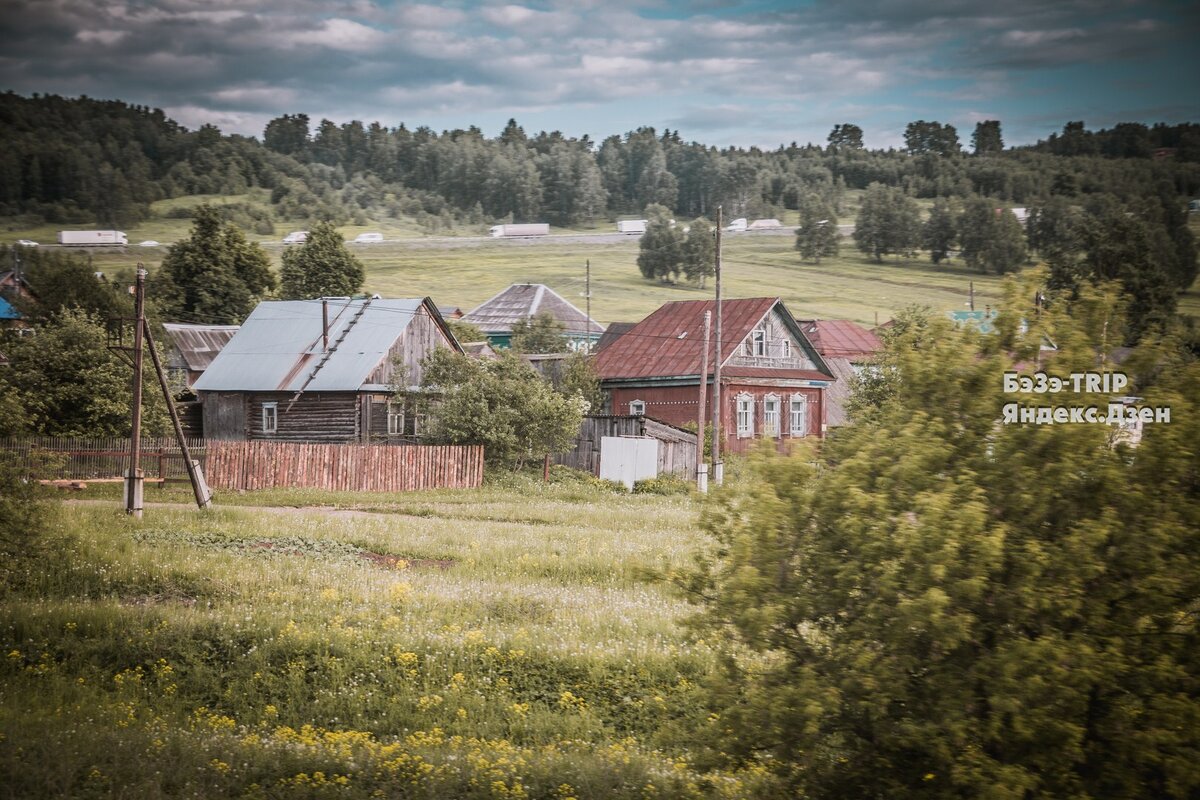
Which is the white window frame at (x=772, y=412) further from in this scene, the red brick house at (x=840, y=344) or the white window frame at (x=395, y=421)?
the white window frame at (x=395, y=421)

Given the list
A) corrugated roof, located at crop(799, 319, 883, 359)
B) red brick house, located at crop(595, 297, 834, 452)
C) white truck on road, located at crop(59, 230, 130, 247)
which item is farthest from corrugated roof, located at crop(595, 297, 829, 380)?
white truck on road, located at crop(59, 230, 130, 247)

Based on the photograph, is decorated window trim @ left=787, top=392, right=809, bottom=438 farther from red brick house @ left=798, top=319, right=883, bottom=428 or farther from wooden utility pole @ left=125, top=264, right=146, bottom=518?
wooden utility pole @ left=125, top=264, right=146, bottom=518

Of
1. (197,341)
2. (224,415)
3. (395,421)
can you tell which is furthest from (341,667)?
(197,341)

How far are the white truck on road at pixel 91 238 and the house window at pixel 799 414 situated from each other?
8221 cm

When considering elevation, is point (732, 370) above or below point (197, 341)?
above

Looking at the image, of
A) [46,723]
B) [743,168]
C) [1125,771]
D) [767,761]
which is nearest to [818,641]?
[767,761]

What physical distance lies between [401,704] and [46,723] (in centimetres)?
430

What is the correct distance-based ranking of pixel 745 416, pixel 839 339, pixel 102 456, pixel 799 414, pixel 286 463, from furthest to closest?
1. pixel 839 339
2. pixel 799 414
3. pixel 745 416
4. pixel 102 456
5. pixel 286 463

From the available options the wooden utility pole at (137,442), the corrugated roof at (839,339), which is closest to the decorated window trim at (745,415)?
the corrugated roof at (839,339)

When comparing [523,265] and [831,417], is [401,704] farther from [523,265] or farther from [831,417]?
[523,265]

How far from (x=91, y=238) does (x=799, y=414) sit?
84750 millimetres

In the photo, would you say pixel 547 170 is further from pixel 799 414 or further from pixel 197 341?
pixel 799 414

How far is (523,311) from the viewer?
Result: 80375 mm

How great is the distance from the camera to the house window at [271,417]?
45375mm
